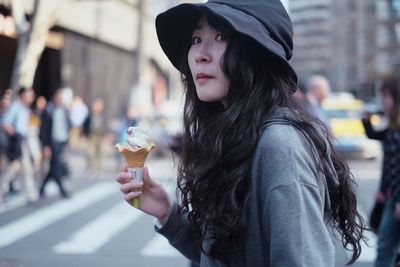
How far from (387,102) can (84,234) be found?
4747mm

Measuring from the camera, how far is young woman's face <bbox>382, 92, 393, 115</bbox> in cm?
417

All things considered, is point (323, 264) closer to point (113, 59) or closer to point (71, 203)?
point (71, 203)

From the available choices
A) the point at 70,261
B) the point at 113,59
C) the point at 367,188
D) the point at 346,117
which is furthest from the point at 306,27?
the point at 70,261

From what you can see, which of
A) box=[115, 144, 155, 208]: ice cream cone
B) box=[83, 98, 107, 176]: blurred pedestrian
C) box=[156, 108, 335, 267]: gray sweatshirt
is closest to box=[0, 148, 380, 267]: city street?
box=[83, 98, 107, 176]: blurred pedestrian

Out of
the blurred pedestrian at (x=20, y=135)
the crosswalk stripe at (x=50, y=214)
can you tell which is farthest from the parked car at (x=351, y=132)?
the blurred pedestrian at (x=20, y=135)

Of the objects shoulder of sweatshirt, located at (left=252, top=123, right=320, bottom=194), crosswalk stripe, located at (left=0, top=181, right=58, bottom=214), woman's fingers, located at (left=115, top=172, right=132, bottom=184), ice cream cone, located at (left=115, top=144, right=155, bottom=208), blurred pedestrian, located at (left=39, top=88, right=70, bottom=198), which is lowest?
crosswalk stripe, located at (left=0, top=181, right=58, bottom=214)

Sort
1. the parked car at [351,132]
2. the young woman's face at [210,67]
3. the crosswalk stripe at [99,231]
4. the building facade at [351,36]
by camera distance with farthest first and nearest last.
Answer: the building facade at [351,36]
the parked car at [351,132]
the crosswalk stripe at [99,231]
the young woman's face at [210,67]

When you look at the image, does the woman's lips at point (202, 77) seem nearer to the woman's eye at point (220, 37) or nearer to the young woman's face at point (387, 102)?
the woman's eye at point (220, 37)

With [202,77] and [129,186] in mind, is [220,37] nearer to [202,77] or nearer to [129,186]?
[202,77]

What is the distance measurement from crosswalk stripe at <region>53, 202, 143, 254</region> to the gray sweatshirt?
212 inches

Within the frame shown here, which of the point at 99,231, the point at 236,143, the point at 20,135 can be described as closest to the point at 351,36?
the point at 20,135

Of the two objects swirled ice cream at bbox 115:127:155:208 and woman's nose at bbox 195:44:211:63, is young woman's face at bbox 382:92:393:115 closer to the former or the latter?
swirled ice cream at bbox 115:127:155:208

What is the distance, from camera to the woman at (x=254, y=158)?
1.43 metres

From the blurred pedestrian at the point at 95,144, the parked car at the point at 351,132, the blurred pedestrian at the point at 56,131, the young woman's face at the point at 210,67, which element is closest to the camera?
the young woman's face at the point at 210,67
